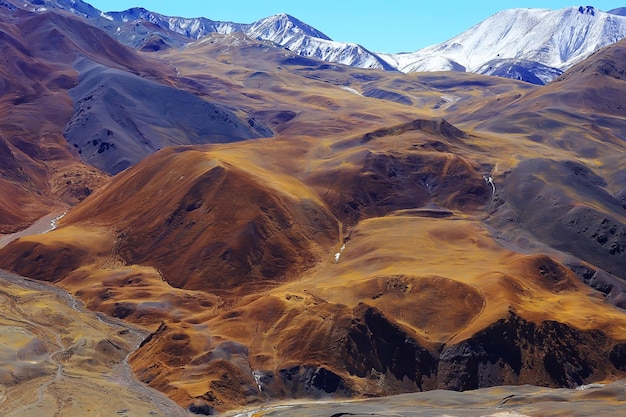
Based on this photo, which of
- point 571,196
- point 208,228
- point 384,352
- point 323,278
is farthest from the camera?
point 571,196

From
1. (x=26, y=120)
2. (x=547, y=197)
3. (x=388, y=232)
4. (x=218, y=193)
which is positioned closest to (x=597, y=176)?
(x=547, y=197)

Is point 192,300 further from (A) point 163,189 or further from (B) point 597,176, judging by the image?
(B) point 597,176

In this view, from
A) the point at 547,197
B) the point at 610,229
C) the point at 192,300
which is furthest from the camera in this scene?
the point at 547,197

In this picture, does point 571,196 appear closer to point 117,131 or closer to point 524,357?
point 524,357

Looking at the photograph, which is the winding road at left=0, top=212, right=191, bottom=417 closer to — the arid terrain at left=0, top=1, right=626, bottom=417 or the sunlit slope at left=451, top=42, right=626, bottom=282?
the arid terrain at left=0, top=1, right=626, bottom=417

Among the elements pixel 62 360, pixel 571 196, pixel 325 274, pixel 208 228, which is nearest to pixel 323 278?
pixel 325 274

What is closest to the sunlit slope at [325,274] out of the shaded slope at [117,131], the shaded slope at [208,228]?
the shaded slope at [208,228]

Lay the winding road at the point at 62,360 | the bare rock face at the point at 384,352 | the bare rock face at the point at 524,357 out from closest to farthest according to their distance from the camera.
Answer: the winding road at the point at 62,360, the bare rock face at the point at 524,357, the bare rock face at the point at 384,352

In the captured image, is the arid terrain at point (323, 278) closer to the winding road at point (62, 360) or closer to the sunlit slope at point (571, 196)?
the winding road at point (62, 360)

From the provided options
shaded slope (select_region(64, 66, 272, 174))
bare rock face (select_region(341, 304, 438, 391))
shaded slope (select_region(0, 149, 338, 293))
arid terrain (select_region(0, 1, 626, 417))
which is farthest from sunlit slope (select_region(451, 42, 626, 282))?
shaded slope (select_region(64, 66, 272, 174))
